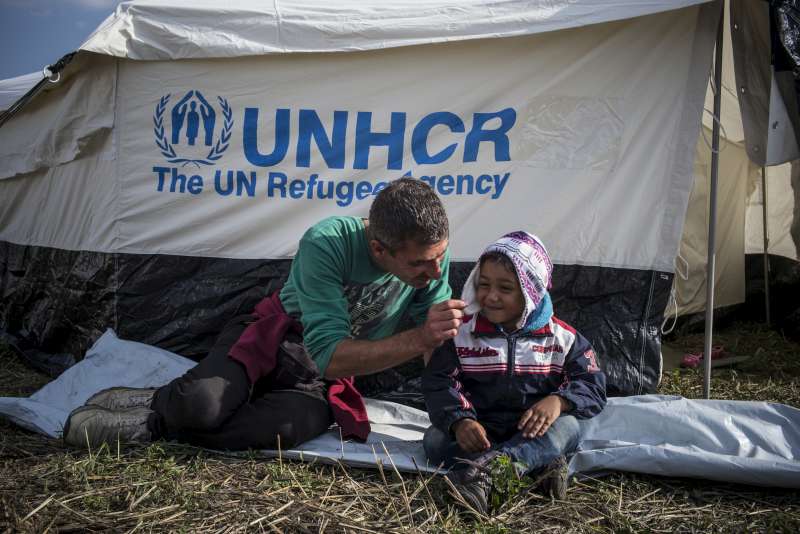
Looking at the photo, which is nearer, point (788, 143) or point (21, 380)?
point (788, 143)

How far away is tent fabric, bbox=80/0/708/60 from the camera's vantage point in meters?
3.08

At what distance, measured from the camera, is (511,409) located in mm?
2408

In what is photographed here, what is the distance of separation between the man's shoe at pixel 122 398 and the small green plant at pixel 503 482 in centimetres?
145

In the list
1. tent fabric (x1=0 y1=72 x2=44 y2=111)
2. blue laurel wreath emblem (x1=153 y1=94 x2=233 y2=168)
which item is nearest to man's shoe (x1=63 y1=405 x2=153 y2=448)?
blue laurel wreath emblem (x1=153 y1=94 x2=233 y2=168)

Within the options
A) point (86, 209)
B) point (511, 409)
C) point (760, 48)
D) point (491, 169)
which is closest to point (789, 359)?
point (760, 48)

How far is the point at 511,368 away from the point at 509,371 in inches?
0.5

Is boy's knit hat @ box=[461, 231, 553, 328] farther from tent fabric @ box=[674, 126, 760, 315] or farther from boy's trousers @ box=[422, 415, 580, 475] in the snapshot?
tent fabric @ box=[674, 126, 760, 315]

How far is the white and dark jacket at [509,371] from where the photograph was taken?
2.37 meters

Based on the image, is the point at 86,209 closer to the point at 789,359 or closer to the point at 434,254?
the point at 434,254

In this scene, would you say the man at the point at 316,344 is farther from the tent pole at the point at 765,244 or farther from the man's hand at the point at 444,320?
the tent pole at the point at 765,244

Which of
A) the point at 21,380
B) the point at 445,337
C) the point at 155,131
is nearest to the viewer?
the point at 445,337

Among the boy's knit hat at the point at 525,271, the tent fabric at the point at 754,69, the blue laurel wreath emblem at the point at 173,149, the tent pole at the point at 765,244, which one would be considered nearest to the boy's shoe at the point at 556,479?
the boy's knit hat at the point at 525,271

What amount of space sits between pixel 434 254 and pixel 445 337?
305mm

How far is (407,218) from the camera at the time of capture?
7.20 ft
